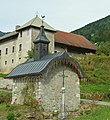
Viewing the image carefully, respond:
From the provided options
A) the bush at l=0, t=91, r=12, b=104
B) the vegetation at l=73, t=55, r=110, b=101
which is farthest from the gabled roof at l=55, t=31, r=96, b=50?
the bush at l=0, t=91, r=12, b=104

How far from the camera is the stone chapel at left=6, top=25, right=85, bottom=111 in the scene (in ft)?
75.4

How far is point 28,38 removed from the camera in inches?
2023

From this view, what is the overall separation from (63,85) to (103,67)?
71.9 feet

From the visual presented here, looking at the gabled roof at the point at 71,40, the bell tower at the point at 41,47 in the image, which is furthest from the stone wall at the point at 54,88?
the gabled roof at the point at 71,40

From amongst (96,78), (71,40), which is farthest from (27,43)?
(96,78)

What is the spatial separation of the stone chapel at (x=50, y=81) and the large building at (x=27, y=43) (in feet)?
85.1

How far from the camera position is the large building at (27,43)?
2026 inches

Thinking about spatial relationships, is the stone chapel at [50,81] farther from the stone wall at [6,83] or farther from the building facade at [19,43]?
the building facade at [19,43]

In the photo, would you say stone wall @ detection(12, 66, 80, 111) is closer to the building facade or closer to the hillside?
the building facade

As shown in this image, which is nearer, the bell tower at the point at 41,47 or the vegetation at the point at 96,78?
the bell tower at the point at 41,47

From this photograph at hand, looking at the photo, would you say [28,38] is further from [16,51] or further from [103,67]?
[103,67]

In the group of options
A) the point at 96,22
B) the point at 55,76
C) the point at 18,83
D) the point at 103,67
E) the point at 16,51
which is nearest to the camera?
the point at 55,76

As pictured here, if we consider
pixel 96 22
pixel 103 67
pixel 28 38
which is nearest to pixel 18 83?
pixel 103 67

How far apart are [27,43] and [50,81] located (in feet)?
94.4
